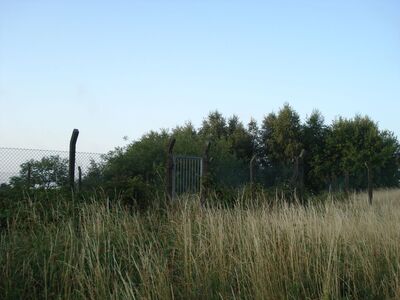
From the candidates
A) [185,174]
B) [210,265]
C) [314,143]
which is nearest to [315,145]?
[314,143]

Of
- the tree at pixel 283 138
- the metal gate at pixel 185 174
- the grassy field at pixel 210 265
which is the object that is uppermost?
the tree at pixel 283 138

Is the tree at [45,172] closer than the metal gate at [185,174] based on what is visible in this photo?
Yes

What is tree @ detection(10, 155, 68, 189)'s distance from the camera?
807 cm

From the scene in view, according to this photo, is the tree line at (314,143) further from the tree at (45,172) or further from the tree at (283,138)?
the tree at (45,172)

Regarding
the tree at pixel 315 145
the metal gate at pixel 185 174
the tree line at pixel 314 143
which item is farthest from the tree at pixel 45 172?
the tree at pixel 315 145

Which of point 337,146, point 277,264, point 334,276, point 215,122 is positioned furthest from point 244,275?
point 215,122

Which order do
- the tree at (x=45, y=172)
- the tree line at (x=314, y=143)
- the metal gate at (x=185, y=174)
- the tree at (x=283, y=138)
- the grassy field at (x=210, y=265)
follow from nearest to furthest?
the grassy field at (x=210, y=265) < the tree at (x=45, y=172) < the metal gate at (x=185, y=174) < the tree line at (x=314, y=143) < the tree at (x=283, y=138)

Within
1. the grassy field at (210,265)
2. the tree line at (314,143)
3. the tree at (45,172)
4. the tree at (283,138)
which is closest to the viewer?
the grassy field at (210,265)

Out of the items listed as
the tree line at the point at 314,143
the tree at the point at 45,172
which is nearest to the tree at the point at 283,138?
the tree line at the point at 314,143

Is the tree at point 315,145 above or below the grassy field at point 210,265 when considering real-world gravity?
above

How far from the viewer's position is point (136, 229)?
5422 mm

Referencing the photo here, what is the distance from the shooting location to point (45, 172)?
27.3ft

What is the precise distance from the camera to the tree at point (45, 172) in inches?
318

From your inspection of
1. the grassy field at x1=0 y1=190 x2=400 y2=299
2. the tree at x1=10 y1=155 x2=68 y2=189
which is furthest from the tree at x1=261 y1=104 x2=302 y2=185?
the grassy field at x1=0 y1=190 x2=400 y2=299
